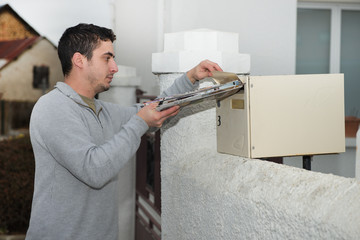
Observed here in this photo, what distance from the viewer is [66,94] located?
1977 millimetres

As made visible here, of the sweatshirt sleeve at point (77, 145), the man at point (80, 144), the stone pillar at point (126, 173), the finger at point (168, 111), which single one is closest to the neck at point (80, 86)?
the man at point (80, 144)

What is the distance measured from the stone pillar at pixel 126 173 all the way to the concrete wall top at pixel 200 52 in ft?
6.32

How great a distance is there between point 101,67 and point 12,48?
14.6m

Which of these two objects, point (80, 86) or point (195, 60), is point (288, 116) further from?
point (80, 86)

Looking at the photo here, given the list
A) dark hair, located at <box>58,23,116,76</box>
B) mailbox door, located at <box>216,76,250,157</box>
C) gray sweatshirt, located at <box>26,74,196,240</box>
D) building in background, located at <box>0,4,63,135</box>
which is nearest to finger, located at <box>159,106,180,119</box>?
gray sweatshirt, located at <box>26,74,196,240</box>

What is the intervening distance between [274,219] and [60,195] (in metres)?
0.86

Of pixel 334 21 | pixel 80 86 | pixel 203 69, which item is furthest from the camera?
pixel 334 21

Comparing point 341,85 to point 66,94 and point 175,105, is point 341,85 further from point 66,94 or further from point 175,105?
point 66,94

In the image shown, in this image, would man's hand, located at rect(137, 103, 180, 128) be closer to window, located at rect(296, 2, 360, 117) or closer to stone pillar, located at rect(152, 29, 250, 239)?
stone pillar, located at rect(152, 29, 250, 239)

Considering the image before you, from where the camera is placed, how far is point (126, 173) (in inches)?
170

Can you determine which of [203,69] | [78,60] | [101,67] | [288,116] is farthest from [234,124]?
[78,60]

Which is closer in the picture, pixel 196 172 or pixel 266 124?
pixel 266 124

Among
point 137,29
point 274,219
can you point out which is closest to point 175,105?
point 274,219

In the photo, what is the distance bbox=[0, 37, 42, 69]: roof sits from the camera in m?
15.4
